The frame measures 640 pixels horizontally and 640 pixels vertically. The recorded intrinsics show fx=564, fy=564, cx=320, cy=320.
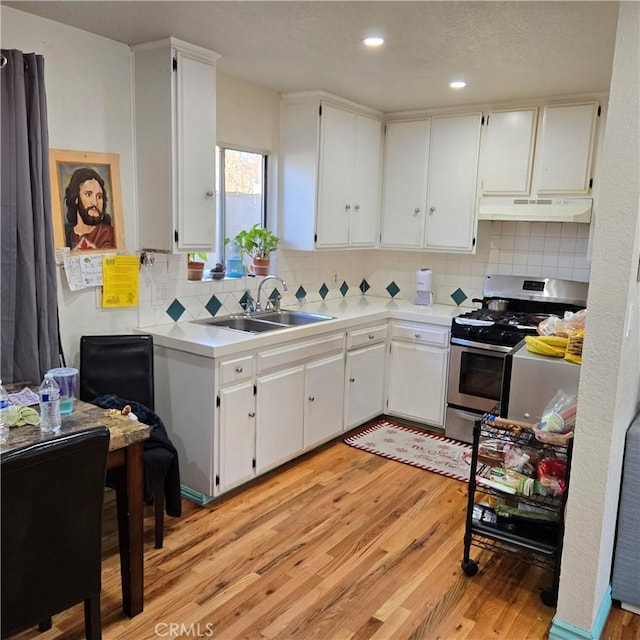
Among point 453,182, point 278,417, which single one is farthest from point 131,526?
point 453,182

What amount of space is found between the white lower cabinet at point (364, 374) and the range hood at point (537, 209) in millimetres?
1121

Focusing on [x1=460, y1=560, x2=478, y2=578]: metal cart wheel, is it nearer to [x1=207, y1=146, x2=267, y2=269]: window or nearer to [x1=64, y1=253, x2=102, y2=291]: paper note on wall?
[x1=64, y1=253, x2=102, y2=291]: paper note on wall

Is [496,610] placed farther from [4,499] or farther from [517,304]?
[517,304]

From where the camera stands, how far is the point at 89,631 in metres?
1.88

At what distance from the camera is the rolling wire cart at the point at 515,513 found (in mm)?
2324

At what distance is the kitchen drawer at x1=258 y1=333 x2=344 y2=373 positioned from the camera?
3.20m

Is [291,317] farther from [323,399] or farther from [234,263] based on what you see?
[323,399]

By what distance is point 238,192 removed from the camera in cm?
391

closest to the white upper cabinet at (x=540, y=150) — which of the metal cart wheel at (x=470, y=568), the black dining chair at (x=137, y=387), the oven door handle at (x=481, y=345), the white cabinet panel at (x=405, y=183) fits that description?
the white cabinet panel at (x=405, y=183)

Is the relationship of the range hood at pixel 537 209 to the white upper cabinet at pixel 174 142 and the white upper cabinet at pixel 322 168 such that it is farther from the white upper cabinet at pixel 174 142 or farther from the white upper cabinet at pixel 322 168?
the white upper cabinet at pixel 174 142

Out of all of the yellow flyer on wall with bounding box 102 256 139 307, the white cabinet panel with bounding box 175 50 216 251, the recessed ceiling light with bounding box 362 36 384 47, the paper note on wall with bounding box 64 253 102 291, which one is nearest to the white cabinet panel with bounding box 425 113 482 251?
the recessed ceiling light with bounding box 362 36 384 47

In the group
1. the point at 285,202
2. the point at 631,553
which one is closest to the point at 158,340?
the point at 285,202

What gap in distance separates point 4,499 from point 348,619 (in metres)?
1.38

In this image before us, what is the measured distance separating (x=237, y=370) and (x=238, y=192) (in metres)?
1.47
